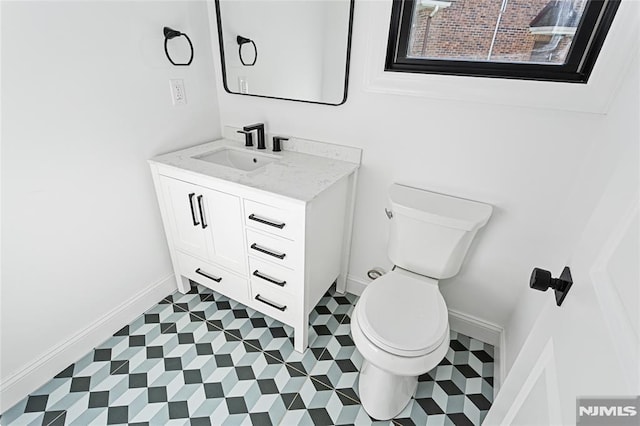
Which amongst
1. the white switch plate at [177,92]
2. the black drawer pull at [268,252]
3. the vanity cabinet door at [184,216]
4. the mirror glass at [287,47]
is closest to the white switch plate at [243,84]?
the mirror glass at [287,47]

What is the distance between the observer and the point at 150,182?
163 cm

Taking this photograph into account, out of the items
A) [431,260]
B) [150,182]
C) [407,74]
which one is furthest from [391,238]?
[150,182]

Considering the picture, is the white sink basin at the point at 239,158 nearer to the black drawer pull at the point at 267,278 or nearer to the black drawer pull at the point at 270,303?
the black drawer pull at the point at 267,278

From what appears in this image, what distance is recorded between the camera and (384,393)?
4.18ft

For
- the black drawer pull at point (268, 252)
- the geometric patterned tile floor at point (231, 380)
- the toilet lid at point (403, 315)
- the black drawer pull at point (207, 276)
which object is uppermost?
the black drawer pull at point (268, 252)

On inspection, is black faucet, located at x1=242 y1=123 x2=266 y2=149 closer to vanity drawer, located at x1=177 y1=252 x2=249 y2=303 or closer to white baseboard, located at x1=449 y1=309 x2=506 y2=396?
vanity drawer, located at x1=177 y1=252 x2=249 y2=303

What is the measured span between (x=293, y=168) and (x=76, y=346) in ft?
4.39

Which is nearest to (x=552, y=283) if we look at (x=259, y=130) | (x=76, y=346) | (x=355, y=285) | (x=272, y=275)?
(x=272, y=275)

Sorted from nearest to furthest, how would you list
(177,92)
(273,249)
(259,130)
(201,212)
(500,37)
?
1. (500,37)
2. (273,249)
3. (201,212)
4. (177,92)
5. (259,130)

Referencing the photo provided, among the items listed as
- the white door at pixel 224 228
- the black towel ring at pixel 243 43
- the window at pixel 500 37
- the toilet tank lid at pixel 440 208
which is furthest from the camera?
the black towel ring at pixel 243 43

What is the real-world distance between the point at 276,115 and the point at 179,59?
55cm

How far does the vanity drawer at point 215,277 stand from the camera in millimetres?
1610

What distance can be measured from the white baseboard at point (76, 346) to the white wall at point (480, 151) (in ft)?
4.04

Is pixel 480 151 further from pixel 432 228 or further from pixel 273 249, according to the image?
pixel 273 249
